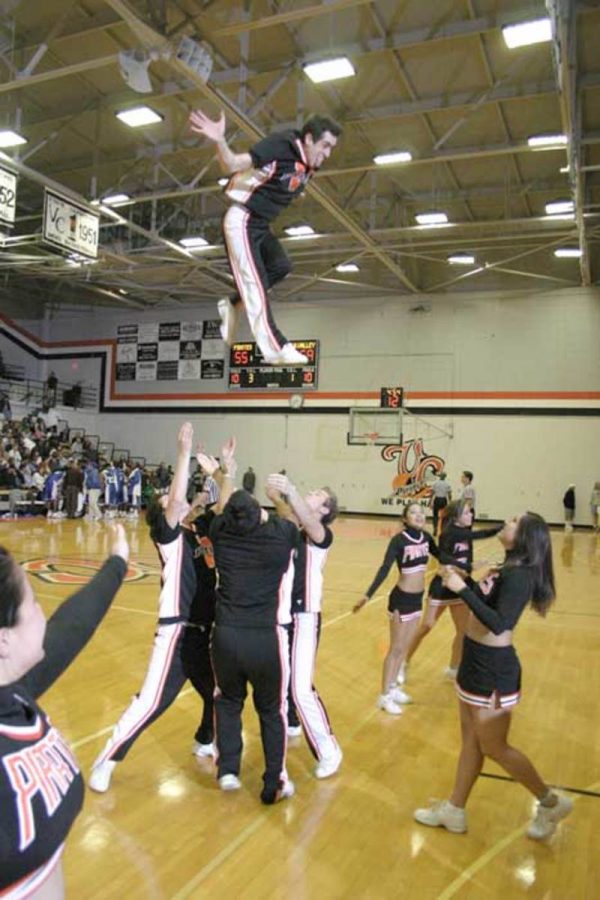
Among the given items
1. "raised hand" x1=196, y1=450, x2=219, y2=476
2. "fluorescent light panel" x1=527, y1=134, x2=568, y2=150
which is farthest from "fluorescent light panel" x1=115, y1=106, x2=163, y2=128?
"raised hand" x1=196, y1=450, x2=219, y2=476

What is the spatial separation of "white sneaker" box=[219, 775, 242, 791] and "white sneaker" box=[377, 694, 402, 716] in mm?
1732

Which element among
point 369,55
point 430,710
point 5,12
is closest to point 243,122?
point 369,55

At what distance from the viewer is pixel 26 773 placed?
136 centimetres

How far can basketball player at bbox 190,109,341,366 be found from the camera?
2668mm

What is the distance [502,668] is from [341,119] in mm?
11873

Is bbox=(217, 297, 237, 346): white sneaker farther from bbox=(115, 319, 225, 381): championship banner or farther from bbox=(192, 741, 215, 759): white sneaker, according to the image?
bbox=(115, 319, 225, 381): championship banner

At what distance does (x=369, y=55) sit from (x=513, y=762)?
11.2 m

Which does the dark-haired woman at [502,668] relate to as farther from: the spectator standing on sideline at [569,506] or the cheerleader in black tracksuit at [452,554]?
the spectator standing on sideline at [569,506]

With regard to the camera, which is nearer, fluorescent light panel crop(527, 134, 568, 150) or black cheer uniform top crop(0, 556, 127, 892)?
black cheer uniform top crop(0, 556, 127, 892)

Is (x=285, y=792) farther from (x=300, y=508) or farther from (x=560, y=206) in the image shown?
(x=560, y=206)

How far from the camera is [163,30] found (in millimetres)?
9055

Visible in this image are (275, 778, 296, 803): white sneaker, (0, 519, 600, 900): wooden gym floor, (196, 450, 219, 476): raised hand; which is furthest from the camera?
(196, 450, 219, 476): raised hand

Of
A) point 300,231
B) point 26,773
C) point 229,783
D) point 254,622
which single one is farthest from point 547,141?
point 26,773

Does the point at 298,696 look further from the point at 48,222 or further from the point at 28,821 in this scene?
the point at 48,222
